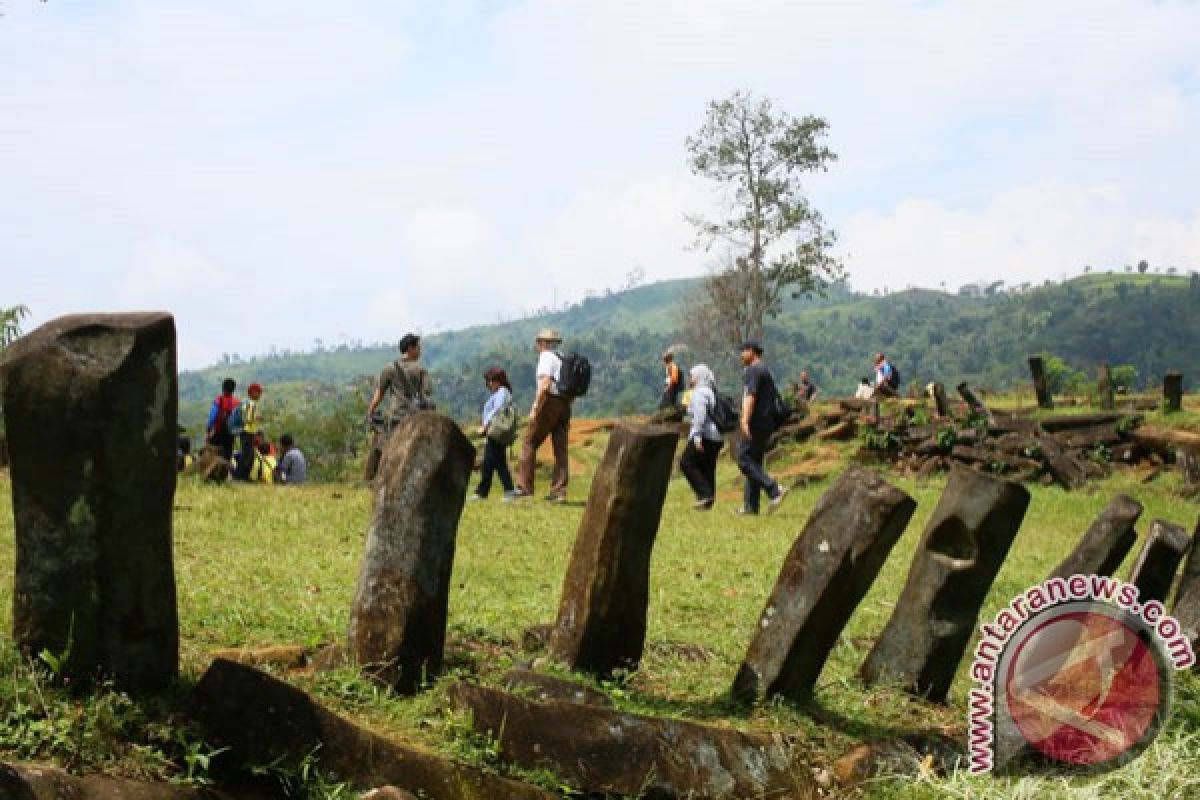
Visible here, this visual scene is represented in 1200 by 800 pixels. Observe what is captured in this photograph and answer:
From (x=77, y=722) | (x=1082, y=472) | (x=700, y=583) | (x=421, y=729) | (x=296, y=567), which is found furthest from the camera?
(x=1082, y=472)

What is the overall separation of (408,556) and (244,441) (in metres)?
15.9

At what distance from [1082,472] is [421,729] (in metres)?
18.1

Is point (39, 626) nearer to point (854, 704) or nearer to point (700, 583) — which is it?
point (854, 704)

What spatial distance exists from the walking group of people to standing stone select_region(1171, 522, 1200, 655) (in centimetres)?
1453

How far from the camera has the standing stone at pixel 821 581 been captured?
Answer: 649 centimetres

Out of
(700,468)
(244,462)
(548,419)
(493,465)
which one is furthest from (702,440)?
(244,462)

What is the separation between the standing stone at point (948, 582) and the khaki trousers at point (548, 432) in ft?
32.9

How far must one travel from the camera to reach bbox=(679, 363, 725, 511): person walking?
1644 cm

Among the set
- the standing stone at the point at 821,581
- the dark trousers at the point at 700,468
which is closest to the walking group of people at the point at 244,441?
the dark trousers at the point at 700,468

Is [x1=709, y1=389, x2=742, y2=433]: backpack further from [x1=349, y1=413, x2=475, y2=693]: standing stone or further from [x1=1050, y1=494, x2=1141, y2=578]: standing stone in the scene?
[x1=349, y1=413, x2=475, y2=693]: standing stone

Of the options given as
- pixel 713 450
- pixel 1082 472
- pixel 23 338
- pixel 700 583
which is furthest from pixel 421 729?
pixel 1082 472

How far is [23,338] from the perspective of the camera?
4.80m

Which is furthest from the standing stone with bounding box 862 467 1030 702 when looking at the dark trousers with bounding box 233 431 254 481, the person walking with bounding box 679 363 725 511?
the dark trousers with bounding box 233 431 254 481

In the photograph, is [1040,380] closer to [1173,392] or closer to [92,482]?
[1173,392]
